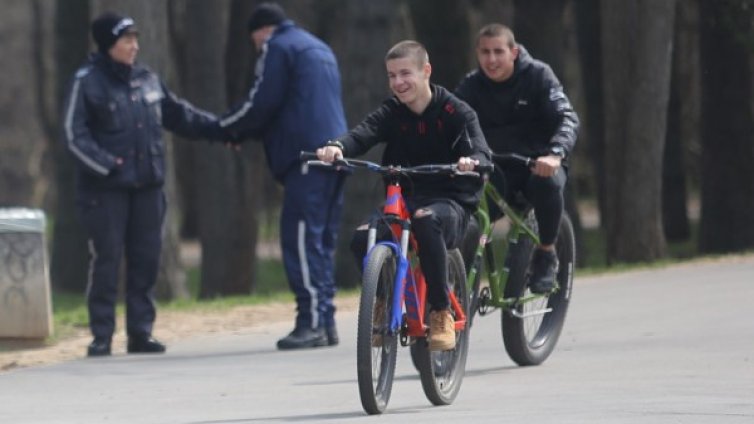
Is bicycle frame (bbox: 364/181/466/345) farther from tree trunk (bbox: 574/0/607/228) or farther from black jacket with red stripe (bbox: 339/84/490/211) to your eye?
tree trunk (bbox: 574/0/607/228)

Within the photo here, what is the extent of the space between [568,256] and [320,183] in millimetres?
1742

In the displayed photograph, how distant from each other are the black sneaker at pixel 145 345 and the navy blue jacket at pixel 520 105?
9.23 feet

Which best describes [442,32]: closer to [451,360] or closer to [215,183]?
[215,183]

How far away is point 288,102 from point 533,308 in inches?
88.9

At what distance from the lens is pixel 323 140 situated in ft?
39.7

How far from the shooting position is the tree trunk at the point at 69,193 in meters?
23.4

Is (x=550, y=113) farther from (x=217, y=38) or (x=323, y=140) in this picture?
(x=217, y=38)

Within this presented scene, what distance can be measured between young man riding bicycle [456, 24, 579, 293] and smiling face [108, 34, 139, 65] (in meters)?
2.38

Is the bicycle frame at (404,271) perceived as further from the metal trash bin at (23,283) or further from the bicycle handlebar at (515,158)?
the metal trash bin at (23,283)

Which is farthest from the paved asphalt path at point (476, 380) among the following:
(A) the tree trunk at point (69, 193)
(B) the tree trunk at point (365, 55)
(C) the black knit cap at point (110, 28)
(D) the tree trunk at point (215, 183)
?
(A) the tree trunk at point (69, 193)

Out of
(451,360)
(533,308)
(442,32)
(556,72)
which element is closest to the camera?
(451,360)

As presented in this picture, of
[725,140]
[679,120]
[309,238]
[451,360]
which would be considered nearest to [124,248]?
[309,238]

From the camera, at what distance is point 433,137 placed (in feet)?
30.7

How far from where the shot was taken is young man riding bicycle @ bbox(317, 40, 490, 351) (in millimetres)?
8984
